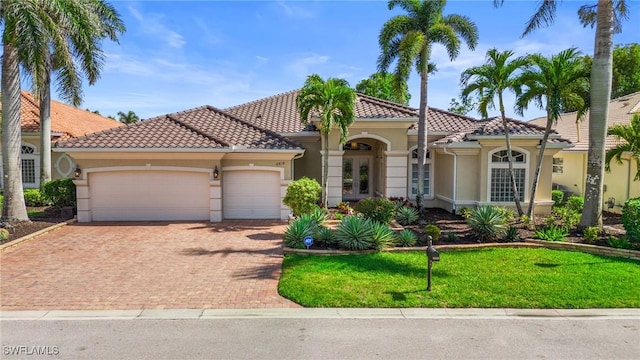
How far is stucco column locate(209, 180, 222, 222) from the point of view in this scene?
15.6 meters

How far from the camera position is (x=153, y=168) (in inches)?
611

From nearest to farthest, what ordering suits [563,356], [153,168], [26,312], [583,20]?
1. [563,356]
2. [26,312]
3. [583,20]
4. [153,168]

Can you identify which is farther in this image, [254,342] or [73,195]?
[73,195]

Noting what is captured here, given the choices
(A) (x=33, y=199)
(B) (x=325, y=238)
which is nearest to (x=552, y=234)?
(B) (x=325, y=238)

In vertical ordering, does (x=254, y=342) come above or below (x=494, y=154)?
below

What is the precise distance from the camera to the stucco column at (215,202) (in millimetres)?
15633

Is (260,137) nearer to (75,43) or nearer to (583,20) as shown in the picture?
(75,43)


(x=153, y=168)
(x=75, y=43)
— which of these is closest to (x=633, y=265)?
(x=153, y=168)

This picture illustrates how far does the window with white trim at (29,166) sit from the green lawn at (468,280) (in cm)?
1832

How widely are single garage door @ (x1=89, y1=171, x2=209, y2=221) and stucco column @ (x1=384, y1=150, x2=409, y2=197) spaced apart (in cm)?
801

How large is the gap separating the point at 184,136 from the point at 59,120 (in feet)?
49.7

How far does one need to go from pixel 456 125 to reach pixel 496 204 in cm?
454

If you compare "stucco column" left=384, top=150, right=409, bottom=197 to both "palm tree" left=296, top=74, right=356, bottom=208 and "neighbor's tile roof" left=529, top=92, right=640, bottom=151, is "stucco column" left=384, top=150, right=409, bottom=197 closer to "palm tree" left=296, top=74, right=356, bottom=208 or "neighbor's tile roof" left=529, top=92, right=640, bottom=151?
"palm tree" left=296, top=74, right=356, bottom=208

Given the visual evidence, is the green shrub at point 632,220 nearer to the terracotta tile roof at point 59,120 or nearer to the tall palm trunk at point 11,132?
the tall palm trunk at point 11,132
